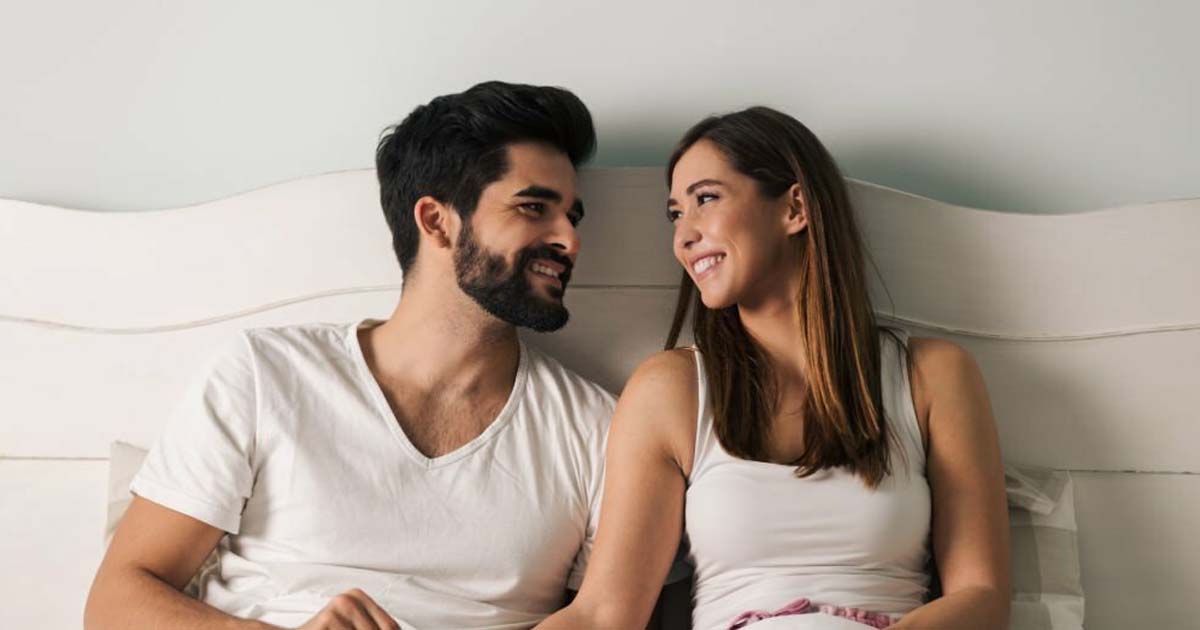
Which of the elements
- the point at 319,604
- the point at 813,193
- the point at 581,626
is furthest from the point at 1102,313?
the point at 319,604

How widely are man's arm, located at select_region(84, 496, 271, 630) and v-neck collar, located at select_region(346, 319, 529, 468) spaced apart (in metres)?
0.26

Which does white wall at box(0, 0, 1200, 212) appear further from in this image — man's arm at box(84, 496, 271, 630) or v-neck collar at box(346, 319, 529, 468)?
man's arm at box(84, 496, 271, 630)

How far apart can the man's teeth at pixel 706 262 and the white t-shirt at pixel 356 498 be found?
0.30m

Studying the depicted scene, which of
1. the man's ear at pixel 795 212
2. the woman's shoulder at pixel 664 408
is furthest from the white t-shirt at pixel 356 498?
the man's ear at pixel 795 212

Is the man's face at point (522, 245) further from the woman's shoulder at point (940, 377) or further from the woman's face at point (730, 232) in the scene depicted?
the woman's shoulder at point (940, 377)

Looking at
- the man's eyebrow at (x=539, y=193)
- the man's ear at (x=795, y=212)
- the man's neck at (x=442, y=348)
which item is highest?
the man's eyebrow at (x=539, y=193)

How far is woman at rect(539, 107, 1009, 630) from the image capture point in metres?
1.40

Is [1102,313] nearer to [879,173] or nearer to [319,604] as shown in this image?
[879,173]

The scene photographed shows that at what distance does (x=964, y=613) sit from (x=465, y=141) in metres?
0.92

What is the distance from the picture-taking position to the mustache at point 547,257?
156 centimetres

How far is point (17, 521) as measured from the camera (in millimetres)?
1690

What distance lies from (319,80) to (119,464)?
27.8 inches

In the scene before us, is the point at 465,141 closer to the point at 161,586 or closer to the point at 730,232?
the point at 730,232

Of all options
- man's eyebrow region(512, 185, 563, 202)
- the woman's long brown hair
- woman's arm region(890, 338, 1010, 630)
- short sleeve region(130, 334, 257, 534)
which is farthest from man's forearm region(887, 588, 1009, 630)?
short sleeve region(130, 334, 257, 534)
